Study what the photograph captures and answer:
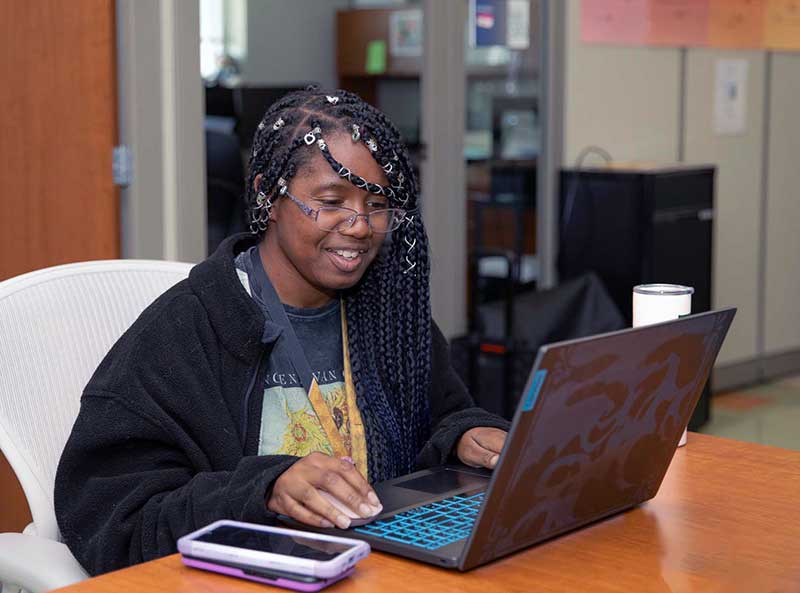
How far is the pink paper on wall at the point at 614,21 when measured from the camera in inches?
178

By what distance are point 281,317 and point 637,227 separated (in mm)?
2795

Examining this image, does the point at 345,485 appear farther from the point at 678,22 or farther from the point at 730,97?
the point at 730,97

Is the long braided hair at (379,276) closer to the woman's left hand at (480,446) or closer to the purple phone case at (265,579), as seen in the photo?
the woman's left hand at (480,446)

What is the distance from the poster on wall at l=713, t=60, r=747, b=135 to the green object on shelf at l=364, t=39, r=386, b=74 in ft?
5.25

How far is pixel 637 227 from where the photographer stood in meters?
4.29

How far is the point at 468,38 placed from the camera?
4211mm

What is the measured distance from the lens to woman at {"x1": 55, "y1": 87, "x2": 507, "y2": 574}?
1389mm

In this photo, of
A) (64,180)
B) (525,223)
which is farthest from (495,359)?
(64,180)

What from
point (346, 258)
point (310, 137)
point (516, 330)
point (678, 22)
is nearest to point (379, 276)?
point (346, 258)

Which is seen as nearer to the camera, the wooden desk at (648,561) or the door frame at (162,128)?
the wooden desk at (648,561)

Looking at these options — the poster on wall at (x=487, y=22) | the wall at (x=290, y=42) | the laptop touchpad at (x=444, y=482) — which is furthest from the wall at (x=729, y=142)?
the laptop touchpad at (x=444, y=482)

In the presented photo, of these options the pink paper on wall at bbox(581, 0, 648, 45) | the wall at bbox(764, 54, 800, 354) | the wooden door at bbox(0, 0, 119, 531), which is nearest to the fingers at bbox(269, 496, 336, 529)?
the wooden door at bbox(0, 0, 119, 531)

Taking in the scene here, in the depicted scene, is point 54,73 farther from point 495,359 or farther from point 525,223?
point 525,223

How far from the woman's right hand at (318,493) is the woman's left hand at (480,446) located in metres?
0.28
